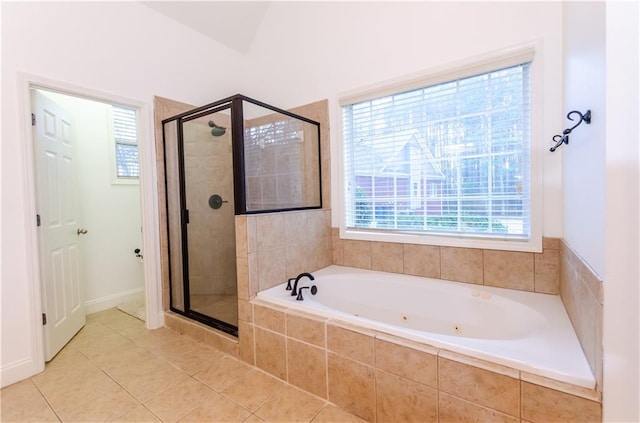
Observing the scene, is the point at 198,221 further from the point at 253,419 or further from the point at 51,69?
the point at 253,419

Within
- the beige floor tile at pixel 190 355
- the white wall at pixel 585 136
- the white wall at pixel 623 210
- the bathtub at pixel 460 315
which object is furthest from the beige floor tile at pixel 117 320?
the white wall at pixel 585 136

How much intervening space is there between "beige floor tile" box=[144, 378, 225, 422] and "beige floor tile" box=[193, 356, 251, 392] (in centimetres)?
5

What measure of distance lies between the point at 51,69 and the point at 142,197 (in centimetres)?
103

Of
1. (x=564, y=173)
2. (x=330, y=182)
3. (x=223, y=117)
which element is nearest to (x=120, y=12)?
(x=223, y=117)

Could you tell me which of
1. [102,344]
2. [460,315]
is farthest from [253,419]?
[102,344]

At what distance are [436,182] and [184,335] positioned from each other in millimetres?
2389

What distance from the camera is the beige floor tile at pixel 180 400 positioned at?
1454 mm

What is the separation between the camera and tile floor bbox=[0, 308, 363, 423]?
1439mm

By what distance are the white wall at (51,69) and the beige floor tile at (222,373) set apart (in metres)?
1.11

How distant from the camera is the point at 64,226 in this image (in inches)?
88.7

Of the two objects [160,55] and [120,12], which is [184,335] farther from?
[120,12]

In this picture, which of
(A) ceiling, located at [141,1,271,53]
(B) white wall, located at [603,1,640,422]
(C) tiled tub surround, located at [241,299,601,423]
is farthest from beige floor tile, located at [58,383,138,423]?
(A) ceiling, located at [141,1,271,53]

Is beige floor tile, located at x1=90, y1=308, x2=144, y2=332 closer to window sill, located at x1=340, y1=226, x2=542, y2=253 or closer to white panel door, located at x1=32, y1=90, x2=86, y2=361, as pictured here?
white panel door, located at x1=32, y1=90, x2=86, y2=361

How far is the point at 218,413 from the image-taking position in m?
1.45
